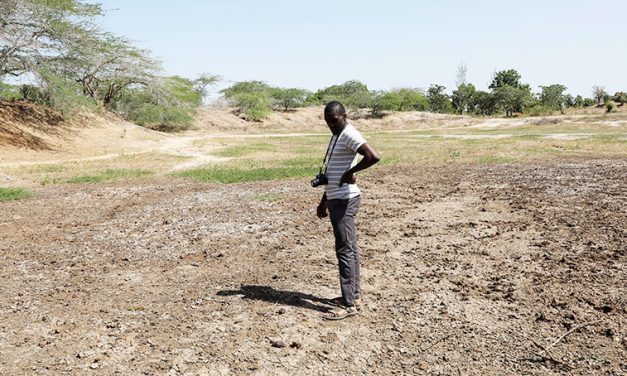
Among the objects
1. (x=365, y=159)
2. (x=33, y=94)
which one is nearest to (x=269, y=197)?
(x=365, y=159)

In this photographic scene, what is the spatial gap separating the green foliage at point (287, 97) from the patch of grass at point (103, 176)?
5542 cm

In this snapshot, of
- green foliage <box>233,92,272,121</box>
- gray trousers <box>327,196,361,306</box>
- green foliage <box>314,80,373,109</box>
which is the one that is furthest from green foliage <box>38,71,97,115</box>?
green foliage <box>314,80,373,109</box>

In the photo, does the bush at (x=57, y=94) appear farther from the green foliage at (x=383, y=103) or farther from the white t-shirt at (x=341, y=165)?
the green foliage at (x=383, y=103)

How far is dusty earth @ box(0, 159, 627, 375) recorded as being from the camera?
4.10 m

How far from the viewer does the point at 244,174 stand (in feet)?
52.1

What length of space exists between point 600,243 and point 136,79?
31904 mm

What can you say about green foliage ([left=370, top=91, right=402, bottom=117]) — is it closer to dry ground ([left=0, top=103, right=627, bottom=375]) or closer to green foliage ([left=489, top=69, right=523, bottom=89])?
green foliage ([left=489, top=69, right=523, bottom=89])

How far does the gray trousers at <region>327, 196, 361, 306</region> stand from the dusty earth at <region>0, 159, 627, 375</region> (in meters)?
0.33

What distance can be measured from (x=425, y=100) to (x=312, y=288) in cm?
7654

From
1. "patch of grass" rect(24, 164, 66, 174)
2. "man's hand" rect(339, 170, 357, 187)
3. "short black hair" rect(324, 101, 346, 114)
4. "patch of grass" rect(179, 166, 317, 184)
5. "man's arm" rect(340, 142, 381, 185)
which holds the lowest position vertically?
"patch of grass" rect(179, 166, 317, 184)

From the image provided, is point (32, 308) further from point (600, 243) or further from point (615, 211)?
point (615, 211)

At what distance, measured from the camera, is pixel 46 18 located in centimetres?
2327

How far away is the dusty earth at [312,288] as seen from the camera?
4.10m

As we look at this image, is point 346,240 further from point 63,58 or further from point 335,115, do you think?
point 63,58
